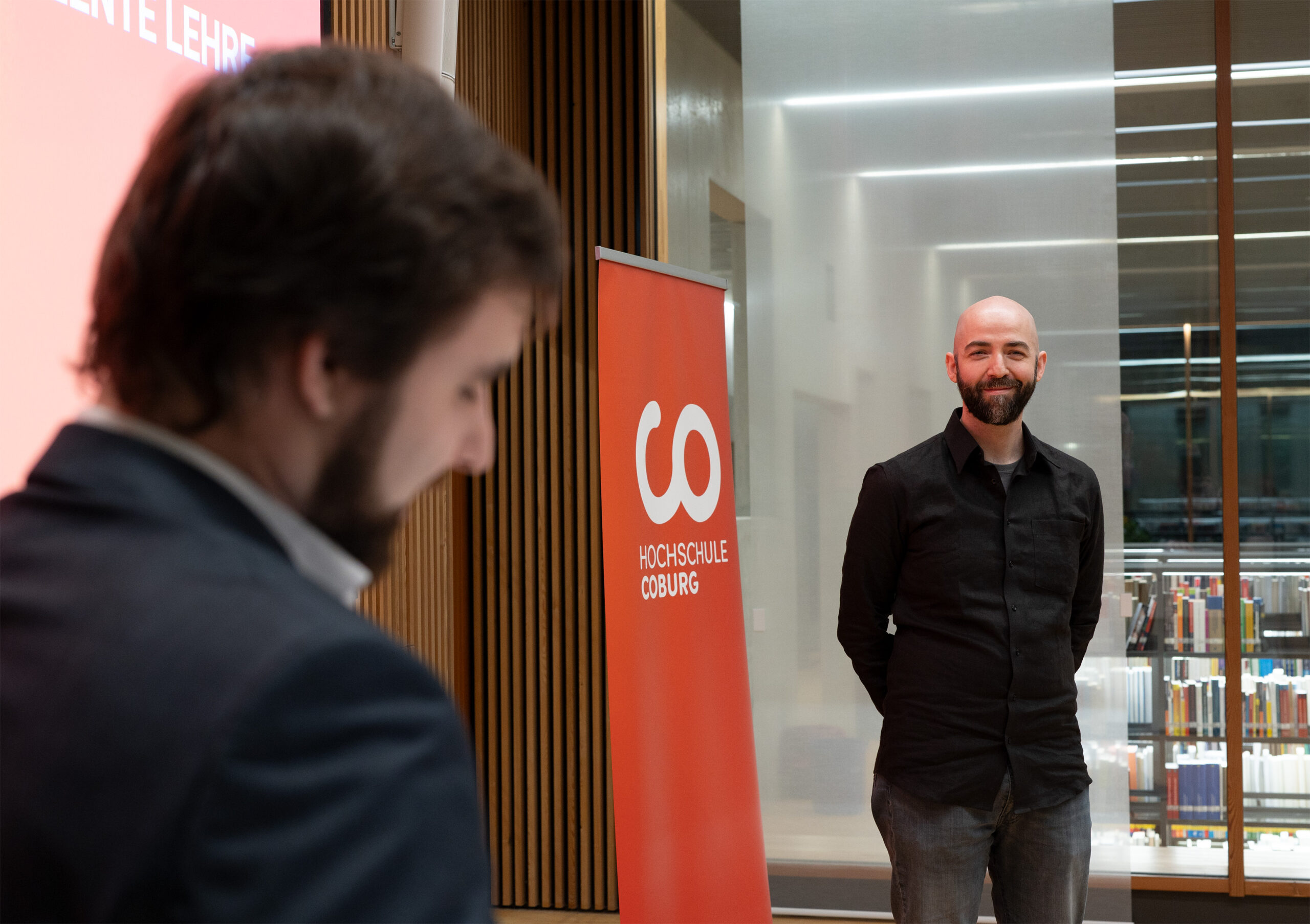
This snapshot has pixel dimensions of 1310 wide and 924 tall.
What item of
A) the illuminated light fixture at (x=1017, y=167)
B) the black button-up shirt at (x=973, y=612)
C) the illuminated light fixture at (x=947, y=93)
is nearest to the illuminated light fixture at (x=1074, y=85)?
the illuminated light fixture at (x=947, y=93)

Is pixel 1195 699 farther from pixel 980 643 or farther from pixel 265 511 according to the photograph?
pixel 265 511

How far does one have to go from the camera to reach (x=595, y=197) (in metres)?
4.73

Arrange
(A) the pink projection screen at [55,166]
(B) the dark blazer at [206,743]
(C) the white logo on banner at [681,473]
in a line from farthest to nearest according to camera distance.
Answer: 1. (C) the white logo on banner at [681,473]
2. (A) the pink projection screen at [55,166]
3. (B) the dark blazer at [206,743]

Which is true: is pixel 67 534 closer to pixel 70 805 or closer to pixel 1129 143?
pixel 70 805

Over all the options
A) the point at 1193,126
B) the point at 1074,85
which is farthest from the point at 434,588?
the point at 1193,126

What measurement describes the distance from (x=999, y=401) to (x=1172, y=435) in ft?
6.19

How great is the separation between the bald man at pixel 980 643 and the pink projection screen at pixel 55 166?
73.5 inches

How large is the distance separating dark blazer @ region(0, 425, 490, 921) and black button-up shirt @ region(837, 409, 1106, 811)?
232 centimetres

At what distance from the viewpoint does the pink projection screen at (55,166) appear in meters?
1.55

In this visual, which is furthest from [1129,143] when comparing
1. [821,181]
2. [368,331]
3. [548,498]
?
[368,331]

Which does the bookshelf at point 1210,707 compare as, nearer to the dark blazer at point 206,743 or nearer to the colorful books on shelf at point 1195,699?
the colorful books on shelf at point 1195,699

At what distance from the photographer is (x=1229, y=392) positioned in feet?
13.8

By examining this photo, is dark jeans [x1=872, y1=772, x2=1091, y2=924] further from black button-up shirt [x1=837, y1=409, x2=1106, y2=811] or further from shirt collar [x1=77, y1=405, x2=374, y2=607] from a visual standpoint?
shirt collar [x1=77, y1=405, x2=374, y2=607]

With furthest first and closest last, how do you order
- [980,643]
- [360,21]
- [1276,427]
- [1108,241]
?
[1276,427]
[1108,241]
[360,21]
[980,643]
